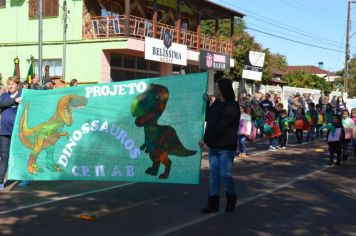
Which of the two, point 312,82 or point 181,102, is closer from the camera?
point 181,102

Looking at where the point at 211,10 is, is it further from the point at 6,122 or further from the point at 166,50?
the point at 6,122

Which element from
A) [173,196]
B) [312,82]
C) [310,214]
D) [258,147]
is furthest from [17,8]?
[312,82]

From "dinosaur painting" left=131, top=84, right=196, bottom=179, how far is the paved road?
0.67 meters

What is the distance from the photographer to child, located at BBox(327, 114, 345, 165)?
42.2 ft

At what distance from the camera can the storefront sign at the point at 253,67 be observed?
2764 cm

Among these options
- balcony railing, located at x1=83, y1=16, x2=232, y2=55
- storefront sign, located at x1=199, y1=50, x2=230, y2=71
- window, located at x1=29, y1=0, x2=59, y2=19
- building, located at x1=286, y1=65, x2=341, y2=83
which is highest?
building, located at x1=286, y1=65, x2=341, y2=83

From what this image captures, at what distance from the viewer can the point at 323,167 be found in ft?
40.1

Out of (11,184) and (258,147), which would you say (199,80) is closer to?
(11,184)

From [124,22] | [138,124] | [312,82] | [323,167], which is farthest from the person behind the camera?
[312,82]

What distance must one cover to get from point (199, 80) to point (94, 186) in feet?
10.2

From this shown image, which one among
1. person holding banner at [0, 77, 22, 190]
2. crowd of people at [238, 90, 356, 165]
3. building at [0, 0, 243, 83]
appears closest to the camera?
person holding banner at [0, 77, 22, 190]

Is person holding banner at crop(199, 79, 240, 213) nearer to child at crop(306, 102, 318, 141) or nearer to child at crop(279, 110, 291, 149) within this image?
child at crop(279, 110, 291, 149)

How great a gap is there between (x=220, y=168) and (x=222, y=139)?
0.42 m

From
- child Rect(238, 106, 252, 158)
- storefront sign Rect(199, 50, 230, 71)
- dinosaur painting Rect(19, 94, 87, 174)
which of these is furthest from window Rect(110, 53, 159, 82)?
dinosaur painting Rect(19, 94, 87, 174)
